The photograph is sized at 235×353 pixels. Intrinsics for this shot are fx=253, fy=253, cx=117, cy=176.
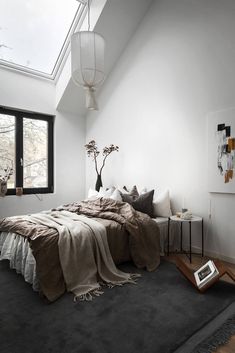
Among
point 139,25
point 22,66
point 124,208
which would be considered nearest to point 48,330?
point 124,208

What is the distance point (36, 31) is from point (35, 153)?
2031 mm

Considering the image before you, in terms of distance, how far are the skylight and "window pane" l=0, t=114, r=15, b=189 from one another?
93cm

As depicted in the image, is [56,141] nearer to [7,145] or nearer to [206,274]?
[7,145]

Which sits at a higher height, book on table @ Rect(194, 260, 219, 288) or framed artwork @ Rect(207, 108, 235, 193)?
framed artwork @ Rect(207, 108, 235, 193)

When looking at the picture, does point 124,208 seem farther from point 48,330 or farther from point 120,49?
point 120,49

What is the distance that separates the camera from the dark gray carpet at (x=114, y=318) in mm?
1639

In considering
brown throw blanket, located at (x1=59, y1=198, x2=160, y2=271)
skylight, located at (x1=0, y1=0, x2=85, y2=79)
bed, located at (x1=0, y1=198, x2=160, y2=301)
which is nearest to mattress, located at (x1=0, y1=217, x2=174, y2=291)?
bed, located at (x1=0, y1=198, x2=160, y2=301)

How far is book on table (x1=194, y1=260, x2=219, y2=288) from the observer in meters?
2.31

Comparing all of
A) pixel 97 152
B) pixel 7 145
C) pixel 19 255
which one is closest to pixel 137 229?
pixel 19 255

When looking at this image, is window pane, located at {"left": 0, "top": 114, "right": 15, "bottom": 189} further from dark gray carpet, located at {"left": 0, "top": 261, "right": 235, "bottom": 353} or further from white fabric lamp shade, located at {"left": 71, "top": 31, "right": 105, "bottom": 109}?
dark gray carpet, located at {"left": 0, "top": 261, "right": 235, "bottom": 353}

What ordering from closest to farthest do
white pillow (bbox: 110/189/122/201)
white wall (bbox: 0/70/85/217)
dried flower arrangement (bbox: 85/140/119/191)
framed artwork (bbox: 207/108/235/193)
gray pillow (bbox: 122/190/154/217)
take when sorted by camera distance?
framed artwork (bbox: 207/108/235/193) → gray pillow (bbox: 122/190/154/217) → white pillow (bbox: 110/189/122/201) → white wall (bbox: 0/70/85/217) → dried flower arrangement (bbox: 85/140/119/191)

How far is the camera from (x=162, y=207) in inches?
141

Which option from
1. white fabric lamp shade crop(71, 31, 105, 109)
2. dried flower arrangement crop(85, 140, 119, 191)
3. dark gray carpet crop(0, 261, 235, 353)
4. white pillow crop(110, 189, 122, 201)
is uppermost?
white fabric lamp shade crop(71, 31, 105, 109)

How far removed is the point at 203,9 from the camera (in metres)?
3.33
